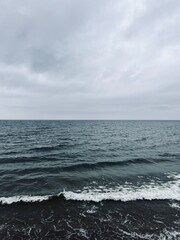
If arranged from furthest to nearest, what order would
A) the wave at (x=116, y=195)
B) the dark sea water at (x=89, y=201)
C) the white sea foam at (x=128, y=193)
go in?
the white sea foam at (x=128, y=193) < the wave at (x=116, y=195) < the dark sea water at (x=89, y=201)

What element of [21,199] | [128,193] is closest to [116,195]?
[128,193]

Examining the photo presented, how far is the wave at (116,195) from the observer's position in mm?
12083

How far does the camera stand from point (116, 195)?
41.7 feet

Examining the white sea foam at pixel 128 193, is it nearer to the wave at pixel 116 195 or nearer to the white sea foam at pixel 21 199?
the wave at pixel 116 195

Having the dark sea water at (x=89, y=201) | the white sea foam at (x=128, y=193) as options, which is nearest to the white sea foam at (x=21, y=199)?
the dark sea water at (x=89, y=201)

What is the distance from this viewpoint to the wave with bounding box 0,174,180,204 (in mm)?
12083

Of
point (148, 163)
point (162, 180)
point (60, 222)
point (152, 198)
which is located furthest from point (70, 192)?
point (148, 163)

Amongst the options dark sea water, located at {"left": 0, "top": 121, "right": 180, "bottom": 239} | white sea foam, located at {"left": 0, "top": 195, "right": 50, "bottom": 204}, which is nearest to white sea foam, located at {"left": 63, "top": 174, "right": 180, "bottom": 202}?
dark sea water, located at {"left": 0, "top": 121, "right": 180, "bottom": 239}

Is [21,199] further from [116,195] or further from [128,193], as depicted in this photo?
[128,193]

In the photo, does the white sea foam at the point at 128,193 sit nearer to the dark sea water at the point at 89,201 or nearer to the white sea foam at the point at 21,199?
the dark sea water at the point at 89,201

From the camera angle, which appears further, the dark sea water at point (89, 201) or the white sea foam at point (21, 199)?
the white sea foam at point (21, 199)

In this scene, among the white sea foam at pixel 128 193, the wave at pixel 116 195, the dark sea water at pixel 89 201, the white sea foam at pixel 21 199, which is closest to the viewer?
the dark sea water at pixel 89 201

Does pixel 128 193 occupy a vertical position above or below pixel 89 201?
above

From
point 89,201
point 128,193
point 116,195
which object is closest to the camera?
point 89,201
